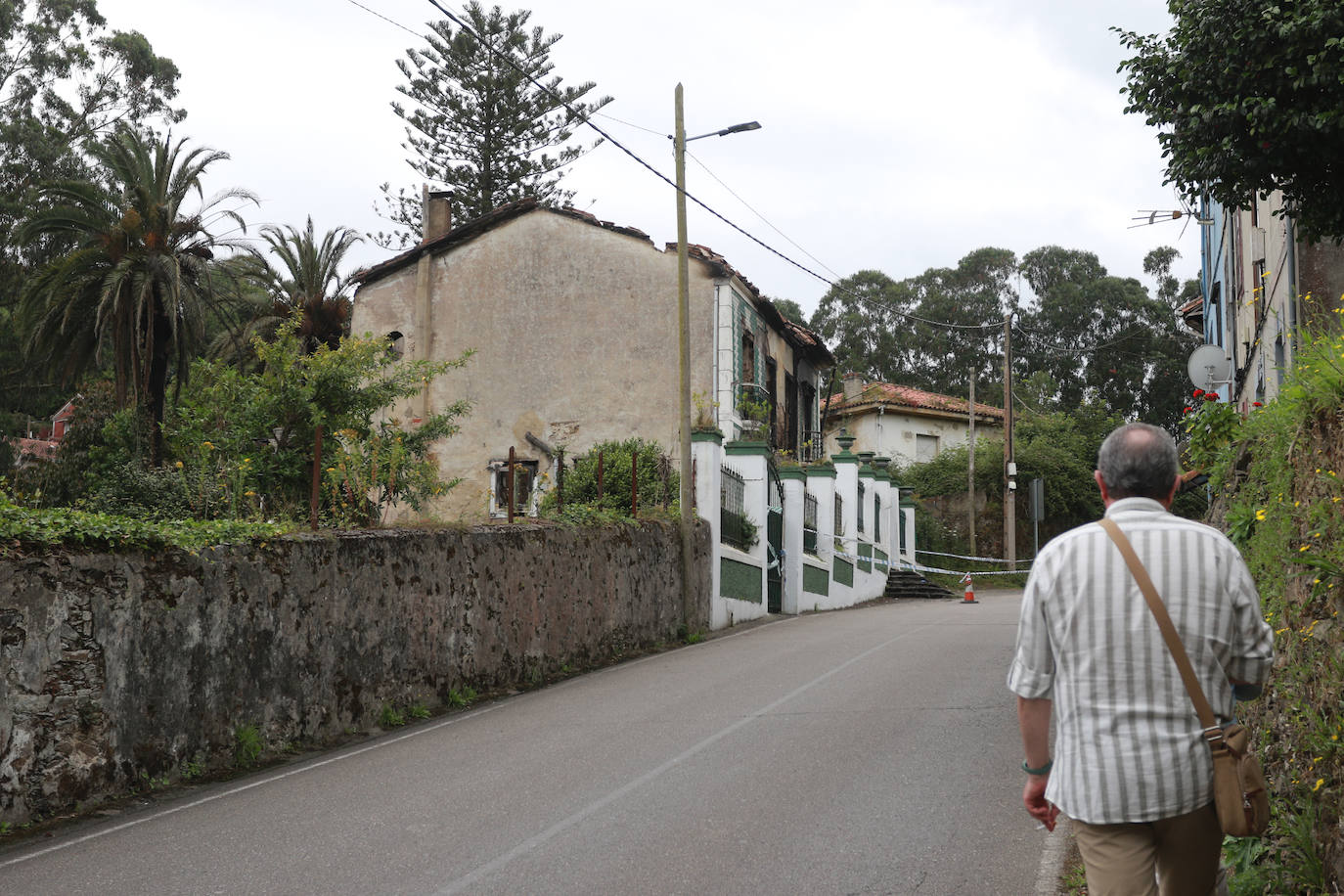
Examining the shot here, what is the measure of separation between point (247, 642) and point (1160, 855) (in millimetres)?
7848

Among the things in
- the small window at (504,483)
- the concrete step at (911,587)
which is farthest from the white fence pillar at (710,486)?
the concrete step at (911,587)

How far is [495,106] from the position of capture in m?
39.3

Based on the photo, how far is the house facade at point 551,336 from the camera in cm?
2684

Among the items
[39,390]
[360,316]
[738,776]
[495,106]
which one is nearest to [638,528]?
[738,776]

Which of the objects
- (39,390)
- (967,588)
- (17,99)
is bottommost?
(967,588)

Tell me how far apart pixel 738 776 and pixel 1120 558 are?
5268 millimetres

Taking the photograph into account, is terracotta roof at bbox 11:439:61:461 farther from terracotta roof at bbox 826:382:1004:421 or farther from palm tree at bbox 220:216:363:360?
terracotta roof at bbox 826:382:1004:421

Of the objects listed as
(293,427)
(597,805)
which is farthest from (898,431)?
(597,805)

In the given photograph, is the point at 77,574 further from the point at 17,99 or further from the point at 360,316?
the point at 17,99

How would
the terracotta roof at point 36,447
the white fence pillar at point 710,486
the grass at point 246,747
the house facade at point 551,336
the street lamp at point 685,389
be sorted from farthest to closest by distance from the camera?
the terracotta roof at point 36,447 < the house facade at point 551,336 < the white fence pillar at point 710,486 < the street lamp at point 685,389 < the grass at point 246,747

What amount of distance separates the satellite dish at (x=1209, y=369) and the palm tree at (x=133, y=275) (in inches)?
754

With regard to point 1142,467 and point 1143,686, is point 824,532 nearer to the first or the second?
point 1142,467

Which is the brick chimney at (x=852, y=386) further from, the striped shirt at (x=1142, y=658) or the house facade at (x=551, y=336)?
the striped shirt at (x=1142, y=658)

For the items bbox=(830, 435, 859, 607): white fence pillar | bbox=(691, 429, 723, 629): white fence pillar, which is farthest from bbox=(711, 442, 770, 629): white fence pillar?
bbox=(830, 435, 859, 607): white fence pillar
